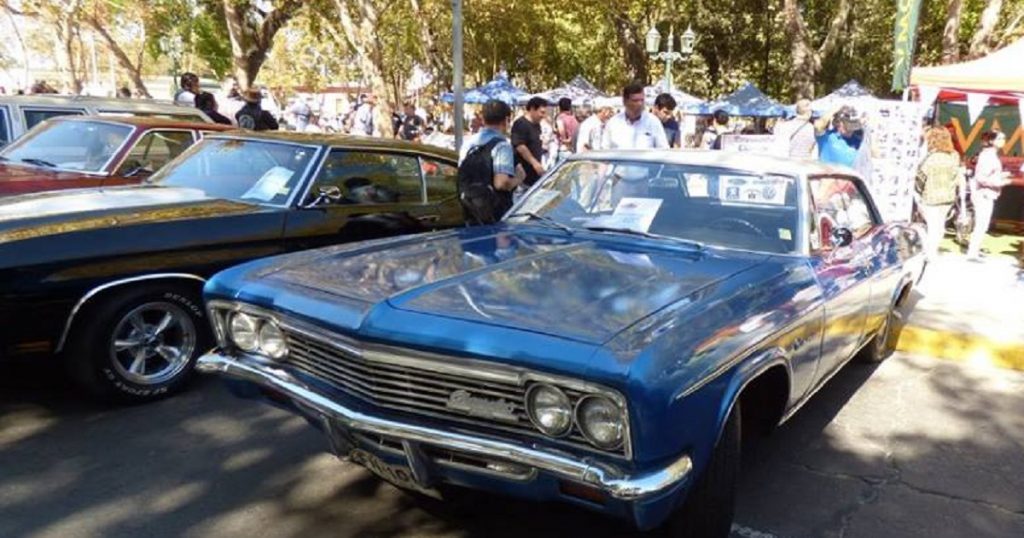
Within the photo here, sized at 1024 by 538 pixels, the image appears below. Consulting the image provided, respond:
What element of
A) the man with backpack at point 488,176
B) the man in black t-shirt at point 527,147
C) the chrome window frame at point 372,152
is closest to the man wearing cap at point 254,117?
the man in black t-shirt at point 527,147

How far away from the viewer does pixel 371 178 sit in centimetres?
558

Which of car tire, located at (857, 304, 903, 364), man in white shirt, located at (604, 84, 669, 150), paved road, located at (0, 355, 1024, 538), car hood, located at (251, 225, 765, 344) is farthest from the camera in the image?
man in white shirt, located at (604, 84, 669, 150)

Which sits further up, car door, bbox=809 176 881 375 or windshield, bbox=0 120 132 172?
windshield, bbox=0 120 132 172

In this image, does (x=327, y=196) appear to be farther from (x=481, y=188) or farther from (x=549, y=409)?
(x=549, y=409)

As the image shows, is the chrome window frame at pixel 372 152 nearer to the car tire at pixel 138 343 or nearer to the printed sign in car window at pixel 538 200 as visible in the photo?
the car tire at pixel 138 343

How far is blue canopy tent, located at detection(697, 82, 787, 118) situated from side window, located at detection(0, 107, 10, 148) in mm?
17133

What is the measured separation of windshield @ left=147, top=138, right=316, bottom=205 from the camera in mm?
5074

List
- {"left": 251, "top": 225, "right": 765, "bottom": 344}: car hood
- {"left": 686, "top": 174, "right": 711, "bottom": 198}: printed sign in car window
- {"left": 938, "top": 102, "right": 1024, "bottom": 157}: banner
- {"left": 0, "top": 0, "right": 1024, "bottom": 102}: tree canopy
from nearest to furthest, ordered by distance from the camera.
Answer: {"left": 251, "top": 225, "right": 765, "bottom": 344}: car hood → {"left": 686, "top": 174, "right": 711, "bottom": 198}: printed sign in car window → {"left": 938, "top": 102, "right": 1024, "bottom": 157}: banner → {"left": 0, "top": 0, "right": 1024, "bottom": 102}: tree canopy

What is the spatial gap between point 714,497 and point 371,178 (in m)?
3.68

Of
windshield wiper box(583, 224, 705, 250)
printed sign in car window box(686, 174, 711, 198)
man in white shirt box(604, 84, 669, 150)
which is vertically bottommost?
windshield wiper box(583, 224, 705, 250)

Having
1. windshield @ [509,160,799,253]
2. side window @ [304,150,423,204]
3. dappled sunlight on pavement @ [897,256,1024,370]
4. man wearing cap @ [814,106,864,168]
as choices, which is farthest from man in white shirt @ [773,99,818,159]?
windshield @ [509,160,799,253]

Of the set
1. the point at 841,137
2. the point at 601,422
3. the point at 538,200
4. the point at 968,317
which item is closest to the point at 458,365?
the point at 601,422

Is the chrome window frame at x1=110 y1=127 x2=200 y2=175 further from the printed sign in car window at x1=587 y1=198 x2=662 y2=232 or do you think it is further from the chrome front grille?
the chrome front grille

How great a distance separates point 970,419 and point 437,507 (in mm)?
3204
